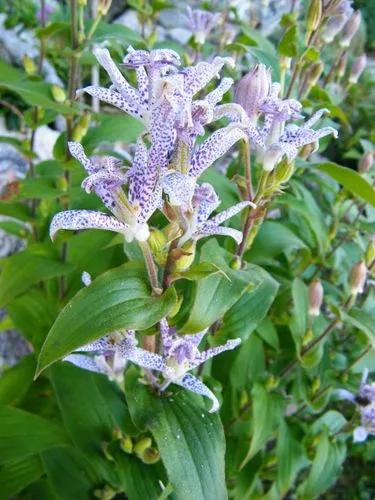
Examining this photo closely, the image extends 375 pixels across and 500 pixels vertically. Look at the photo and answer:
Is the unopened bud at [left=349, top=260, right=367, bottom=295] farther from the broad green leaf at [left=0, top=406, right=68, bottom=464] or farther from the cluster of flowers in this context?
the broad green leaf at [left=0, top=406, right=68, bottom=464]

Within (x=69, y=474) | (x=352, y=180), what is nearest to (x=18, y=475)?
(x=69, y=474)

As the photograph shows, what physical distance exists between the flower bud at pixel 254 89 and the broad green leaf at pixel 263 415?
508 mm

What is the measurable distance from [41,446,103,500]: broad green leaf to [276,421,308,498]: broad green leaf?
0.32m

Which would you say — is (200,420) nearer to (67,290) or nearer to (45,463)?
(45,463)

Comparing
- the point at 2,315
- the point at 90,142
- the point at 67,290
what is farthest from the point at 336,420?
the point at 2,315

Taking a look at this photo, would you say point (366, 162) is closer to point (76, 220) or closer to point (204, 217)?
point (204, 217)

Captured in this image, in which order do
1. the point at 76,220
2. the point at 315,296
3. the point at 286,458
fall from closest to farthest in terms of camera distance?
1. the point at 76,220
2. the point at 315,296
3. the point at 286,458

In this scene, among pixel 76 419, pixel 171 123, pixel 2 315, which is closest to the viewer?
pixel 171 123

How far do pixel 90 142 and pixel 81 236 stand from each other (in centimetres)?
20

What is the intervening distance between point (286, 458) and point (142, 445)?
35 cm

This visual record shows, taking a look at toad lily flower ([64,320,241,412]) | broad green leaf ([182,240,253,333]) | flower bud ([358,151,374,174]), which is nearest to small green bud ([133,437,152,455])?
toad lily flower ([64,320,241,412])

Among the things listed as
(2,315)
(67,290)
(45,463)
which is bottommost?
(2,315)

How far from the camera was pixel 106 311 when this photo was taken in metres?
0.57

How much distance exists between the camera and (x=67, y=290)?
3.99 feet
